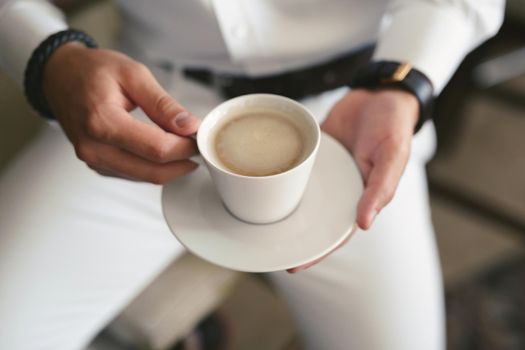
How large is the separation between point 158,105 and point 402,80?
0.32 m

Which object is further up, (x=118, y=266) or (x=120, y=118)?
(x=120, y=118)

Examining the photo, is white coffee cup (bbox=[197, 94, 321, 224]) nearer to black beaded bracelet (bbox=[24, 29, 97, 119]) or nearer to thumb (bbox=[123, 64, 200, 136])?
thumb (bbox=[123, 64, 200, 136])

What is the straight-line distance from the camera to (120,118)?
20.2 inches

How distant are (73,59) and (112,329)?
0.44m

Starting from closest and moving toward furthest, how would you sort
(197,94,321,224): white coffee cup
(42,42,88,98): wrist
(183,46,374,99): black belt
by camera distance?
1. (197,94,321,224): white coffee cup
2. (42,42,88,98): wrist
3. (183,46,374,99): black belt

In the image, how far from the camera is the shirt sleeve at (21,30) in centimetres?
64

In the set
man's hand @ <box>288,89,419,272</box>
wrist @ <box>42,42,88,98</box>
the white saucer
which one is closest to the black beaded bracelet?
wrist @ <box>42,42,88,98</box>

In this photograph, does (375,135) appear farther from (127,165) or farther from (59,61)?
(59,61)

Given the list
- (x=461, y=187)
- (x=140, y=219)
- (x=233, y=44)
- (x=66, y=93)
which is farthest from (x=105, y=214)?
(x=461, y=187)

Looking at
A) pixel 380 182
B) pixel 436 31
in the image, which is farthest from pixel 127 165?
pixel 436 31

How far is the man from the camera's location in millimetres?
603

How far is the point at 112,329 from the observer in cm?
78

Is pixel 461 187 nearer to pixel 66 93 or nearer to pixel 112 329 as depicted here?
pixel 112 329

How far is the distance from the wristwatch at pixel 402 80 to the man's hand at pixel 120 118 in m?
0.27
